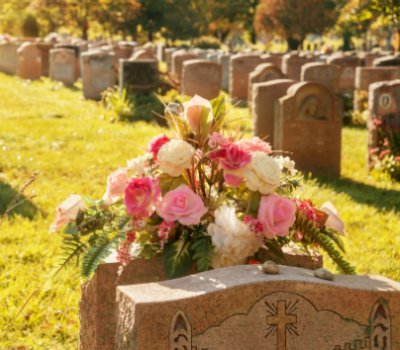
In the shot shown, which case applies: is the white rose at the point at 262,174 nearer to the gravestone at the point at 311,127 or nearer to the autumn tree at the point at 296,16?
the gravestone at the point at 311,127

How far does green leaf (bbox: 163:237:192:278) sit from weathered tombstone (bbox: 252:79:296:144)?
25.2 ft

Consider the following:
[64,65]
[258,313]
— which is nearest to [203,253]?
[258,313]

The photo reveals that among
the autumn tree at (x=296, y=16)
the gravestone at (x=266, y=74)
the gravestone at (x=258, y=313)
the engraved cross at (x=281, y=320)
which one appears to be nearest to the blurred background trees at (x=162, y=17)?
the autumn tree at (x=296, y=16)

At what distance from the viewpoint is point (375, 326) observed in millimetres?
3383

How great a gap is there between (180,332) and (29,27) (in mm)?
51713

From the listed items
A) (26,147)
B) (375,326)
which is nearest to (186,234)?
(375,326)

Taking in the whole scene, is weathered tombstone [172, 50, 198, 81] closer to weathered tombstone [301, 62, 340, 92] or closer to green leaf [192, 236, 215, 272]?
weathered tombstone [301, 62, 340, 92]

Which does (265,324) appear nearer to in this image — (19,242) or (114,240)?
(114,240)

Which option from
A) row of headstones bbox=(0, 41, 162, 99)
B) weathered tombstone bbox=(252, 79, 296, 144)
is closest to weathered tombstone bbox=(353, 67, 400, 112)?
row of headstones bbox=(0, 41, 162, 99)

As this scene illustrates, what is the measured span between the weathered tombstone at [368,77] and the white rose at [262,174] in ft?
44.7

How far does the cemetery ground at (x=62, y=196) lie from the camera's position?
18.8 feet

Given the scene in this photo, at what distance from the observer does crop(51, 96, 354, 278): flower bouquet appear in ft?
12.1

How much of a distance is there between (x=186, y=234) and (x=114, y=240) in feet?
0.98

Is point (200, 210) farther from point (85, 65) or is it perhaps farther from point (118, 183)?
point (85, 65)
